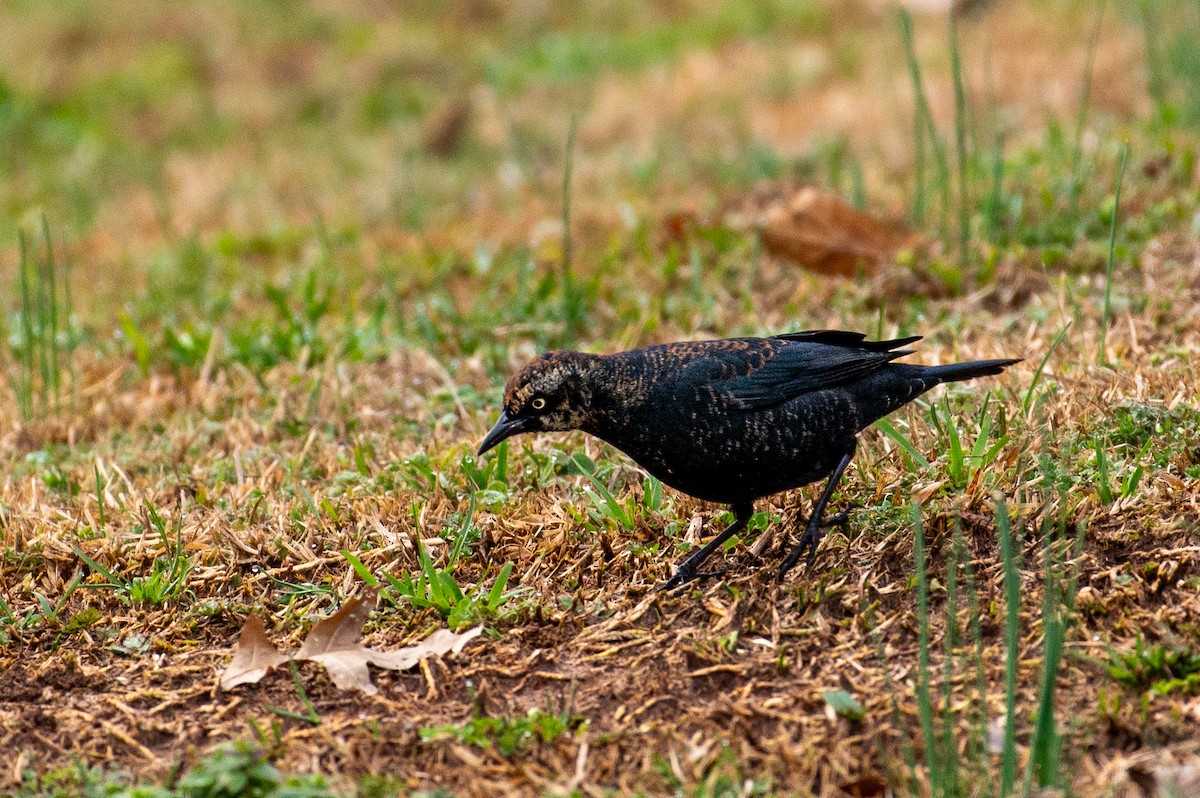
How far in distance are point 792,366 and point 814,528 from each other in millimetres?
495

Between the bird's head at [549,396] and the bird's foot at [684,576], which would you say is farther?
the bird's head at [549,396]

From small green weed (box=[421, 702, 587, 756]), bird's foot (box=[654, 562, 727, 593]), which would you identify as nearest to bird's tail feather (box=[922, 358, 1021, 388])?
bird's foot (box=[654, 562, 727, 593])

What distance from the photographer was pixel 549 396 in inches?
149

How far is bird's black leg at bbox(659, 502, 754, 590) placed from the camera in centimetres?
367

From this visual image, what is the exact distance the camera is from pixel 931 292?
5.69 metres

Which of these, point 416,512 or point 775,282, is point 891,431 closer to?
point 416,512

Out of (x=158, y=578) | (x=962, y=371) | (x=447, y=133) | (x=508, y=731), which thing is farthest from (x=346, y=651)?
(x=447, y=133)

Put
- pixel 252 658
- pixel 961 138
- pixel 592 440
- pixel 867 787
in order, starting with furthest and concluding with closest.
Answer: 1. pixel 961 138
2. pixel 592 440
3. pixel 252 658
4. pixel 867 787

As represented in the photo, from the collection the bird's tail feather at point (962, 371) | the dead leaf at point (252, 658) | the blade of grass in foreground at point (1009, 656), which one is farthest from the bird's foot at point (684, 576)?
the blade of grass in foreground at point (1009, 656)

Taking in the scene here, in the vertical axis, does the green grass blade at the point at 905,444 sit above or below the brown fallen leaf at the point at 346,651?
above

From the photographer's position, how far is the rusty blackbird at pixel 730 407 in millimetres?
3662

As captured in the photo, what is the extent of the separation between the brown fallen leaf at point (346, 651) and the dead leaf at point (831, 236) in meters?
3.14

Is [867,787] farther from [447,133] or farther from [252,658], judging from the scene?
[447,133]

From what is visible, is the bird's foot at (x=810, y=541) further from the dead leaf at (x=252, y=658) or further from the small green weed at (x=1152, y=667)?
the dead leaf at (x=252, y=658)
